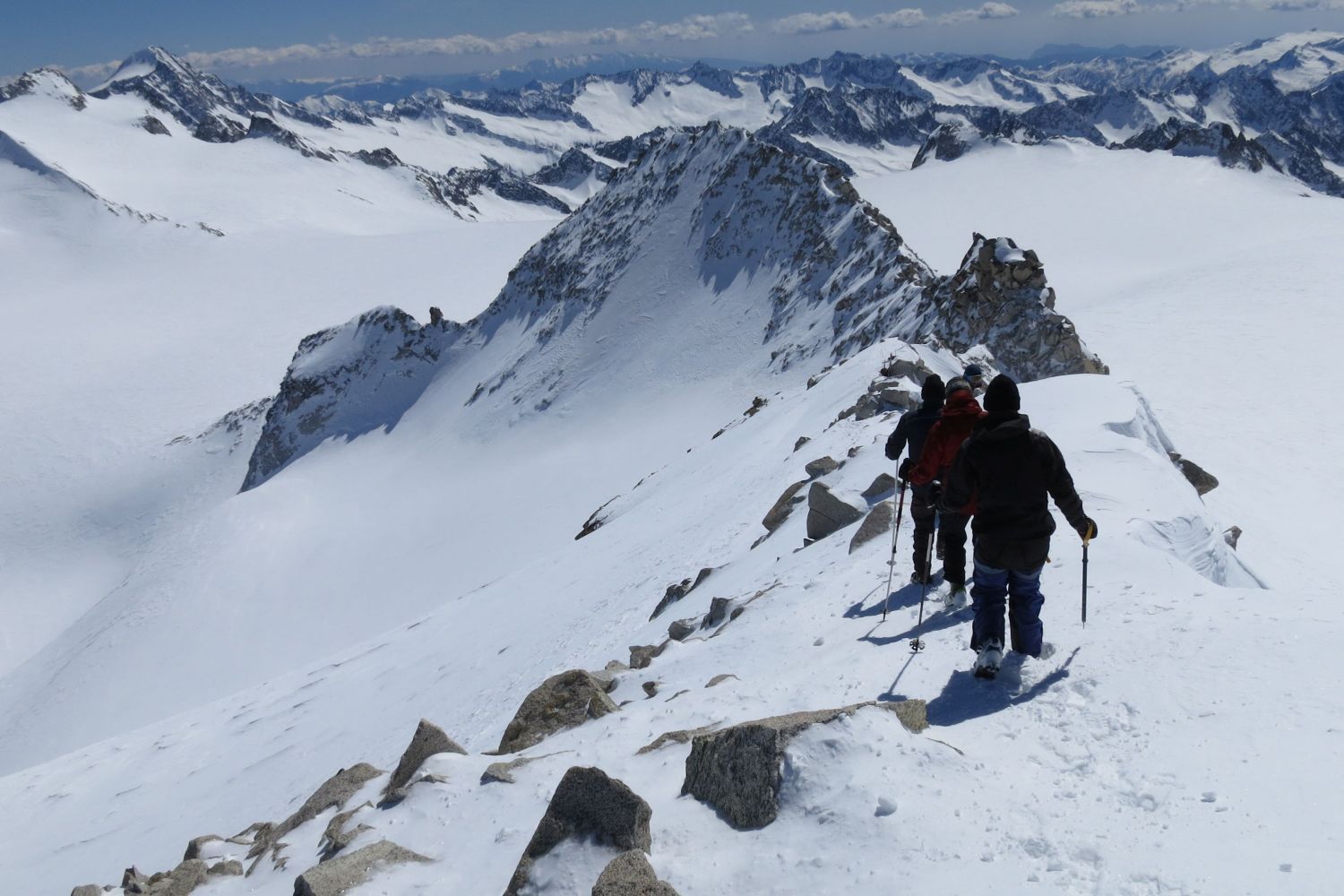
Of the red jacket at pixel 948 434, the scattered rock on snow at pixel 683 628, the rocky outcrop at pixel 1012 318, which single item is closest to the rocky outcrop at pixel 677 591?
the scattered rock on snow at pixel 683 628

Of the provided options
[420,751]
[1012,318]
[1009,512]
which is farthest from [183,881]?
[1012,318]

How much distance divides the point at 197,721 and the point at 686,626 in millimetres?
17083

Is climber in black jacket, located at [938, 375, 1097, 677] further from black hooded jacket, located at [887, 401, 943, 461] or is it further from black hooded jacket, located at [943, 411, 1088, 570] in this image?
black hooded jacket, located at [887, 401, 943, 461]

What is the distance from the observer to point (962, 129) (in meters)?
130

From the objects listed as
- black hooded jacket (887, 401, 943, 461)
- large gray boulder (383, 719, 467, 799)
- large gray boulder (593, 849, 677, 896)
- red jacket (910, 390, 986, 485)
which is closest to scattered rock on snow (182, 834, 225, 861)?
large gray boulder (383, 719, 467, 799)

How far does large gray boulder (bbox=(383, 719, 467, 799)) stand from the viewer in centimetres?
833

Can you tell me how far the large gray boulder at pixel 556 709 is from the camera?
30.2ft

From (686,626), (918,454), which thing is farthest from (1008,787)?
(686,626)

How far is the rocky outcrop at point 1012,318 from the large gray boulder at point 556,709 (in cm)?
2004

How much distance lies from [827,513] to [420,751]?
747 cm

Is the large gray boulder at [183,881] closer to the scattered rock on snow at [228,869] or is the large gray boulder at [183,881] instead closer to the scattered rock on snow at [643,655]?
the scattered rock on snow at [228,869]

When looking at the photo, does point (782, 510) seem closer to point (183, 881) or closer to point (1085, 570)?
point (1085, 570)

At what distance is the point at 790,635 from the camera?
9.55 metres

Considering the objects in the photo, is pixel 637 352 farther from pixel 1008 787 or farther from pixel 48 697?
Answer: pixel 1008 787
